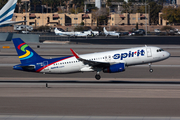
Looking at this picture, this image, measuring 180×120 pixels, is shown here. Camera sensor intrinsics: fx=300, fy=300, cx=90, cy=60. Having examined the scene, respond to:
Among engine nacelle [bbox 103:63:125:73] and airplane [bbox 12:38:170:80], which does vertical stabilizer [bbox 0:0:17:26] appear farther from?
engine nacelle [bbox 103:63:125:73]

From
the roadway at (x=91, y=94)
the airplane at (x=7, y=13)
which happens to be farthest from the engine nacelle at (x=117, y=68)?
the airplane at (x=7, y=13)

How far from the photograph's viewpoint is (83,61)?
1569 inches

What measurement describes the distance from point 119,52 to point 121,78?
174 inches

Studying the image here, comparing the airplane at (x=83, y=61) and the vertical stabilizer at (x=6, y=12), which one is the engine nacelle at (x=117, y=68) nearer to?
the airplane at (x=83, y=61)

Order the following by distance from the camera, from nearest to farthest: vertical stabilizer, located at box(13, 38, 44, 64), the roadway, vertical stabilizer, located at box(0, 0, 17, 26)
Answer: the roadway < vertical stabilizer, located at box(13, 38, 44, 64) < vertical stabilizer, located at box(0, 0, 17, 26)

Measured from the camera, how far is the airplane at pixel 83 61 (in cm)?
3897

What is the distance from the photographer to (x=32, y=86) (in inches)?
1433

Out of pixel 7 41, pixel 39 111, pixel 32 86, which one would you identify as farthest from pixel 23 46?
pixel 7 41

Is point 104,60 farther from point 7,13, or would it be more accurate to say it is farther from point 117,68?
point 7,13

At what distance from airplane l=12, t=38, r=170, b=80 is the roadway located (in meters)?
1.77

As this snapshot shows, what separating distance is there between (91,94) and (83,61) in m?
9.02

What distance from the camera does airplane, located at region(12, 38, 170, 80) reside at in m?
39.0

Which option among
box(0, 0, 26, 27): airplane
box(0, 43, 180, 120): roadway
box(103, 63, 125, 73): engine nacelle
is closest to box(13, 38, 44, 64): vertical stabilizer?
box(0, 43, 180, 120): roadway

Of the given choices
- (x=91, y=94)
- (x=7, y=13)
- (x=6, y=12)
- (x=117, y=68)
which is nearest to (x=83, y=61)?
(x=117, y=68)
